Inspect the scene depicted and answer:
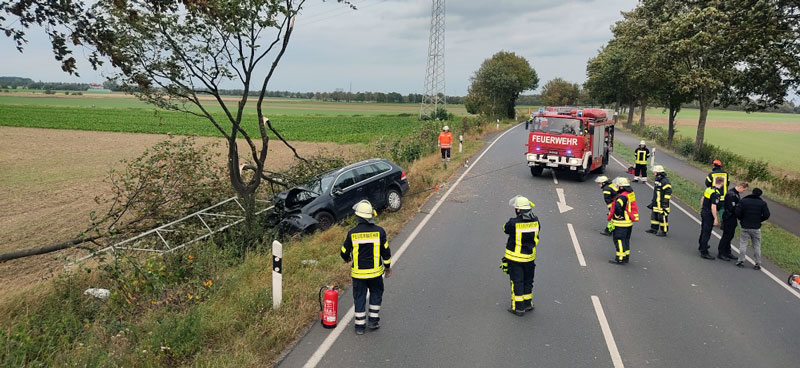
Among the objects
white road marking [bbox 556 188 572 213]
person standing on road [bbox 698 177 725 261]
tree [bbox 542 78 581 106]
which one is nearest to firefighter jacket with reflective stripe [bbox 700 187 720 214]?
person standing on road [bbox 698 177 725 261]

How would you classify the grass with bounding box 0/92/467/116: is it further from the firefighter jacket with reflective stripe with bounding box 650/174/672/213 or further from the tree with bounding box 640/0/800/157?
the firefighter jacket with reflective stripe with bounding box 650/174/672/213

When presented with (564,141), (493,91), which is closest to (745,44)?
(564,141)

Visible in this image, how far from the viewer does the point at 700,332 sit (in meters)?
5.95

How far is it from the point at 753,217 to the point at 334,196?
8120 mm

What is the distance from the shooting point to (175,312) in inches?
228

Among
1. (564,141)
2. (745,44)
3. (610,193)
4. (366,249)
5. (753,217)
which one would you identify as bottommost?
(753,217)

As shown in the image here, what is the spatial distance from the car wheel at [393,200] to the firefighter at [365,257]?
644 centimetres

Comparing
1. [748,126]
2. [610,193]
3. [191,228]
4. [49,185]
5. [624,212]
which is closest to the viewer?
[624,212]

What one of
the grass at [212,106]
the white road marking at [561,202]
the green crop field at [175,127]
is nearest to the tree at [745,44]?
the white road marking at [561,202]

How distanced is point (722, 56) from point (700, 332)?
62.4 ft

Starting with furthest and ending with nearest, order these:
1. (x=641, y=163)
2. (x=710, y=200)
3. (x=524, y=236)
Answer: (x=641, y=163)
(x=710, y=200)
(x=524, y=236)

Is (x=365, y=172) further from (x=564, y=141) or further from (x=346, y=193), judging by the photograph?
(x=564, y=141)

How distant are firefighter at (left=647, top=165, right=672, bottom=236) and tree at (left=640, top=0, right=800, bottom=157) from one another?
21.3 ft

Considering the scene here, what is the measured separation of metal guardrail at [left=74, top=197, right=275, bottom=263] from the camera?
8540mm
